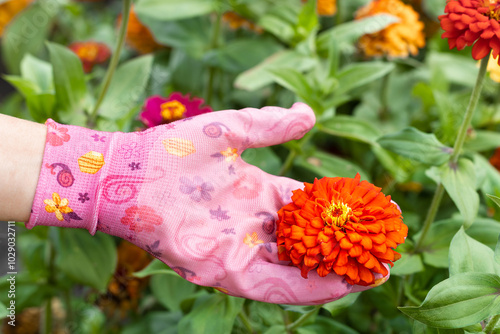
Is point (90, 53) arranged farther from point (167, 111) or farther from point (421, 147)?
point (421, 147)

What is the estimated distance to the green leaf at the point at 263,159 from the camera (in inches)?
31.1

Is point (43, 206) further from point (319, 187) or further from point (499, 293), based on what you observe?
point (499, 293)

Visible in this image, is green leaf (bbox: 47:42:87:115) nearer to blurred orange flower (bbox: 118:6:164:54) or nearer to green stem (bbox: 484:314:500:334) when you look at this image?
blurred orange flower (bbox: 118:6:164:54)

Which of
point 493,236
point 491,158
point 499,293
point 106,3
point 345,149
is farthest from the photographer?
point 106,3

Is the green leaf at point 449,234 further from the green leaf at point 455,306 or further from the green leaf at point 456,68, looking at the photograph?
the green leaf at point 456,68

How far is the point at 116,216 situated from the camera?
1.63ft

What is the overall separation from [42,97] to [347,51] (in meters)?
0.59

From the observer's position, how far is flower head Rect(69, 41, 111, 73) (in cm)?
99

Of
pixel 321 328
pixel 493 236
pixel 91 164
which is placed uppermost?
pixel 91 164

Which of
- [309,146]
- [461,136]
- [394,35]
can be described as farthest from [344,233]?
[394,35]

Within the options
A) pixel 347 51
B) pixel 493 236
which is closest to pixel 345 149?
pixel 347 51

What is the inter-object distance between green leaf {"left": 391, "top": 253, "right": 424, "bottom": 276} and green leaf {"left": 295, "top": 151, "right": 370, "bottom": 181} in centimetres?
17

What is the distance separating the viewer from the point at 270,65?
80 centimetres

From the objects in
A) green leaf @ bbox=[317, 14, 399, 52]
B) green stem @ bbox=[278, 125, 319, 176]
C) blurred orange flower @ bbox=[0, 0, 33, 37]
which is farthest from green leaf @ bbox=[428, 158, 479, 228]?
blurred orange flower @ bbox=[0, 0, 33, 37]
